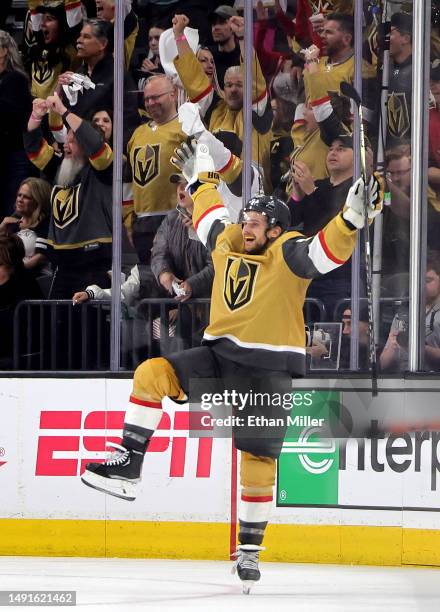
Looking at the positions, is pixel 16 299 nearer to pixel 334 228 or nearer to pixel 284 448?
pixel 284 448

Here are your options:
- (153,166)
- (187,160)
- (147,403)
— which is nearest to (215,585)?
(147,403)

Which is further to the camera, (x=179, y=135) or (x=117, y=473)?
(x=179, y=135)

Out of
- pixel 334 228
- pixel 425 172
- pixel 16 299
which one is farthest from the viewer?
pixel 16 299

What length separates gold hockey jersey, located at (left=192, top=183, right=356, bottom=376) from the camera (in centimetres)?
490

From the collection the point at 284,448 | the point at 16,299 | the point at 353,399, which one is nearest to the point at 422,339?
the point at 353,399

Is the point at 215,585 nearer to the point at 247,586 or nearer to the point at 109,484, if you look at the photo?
the point at 247,586

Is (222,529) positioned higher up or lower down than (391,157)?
lower down

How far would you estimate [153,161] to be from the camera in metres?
5.87

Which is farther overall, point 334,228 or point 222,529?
point 222,529

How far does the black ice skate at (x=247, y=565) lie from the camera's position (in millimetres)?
4824

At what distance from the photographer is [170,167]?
19.2 feet

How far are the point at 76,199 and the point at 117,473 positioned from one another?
1.63 meters

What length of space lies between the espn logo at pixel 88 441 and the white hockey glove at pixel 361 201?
1.37 m

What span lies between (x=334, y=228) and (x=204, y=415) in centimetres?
115
